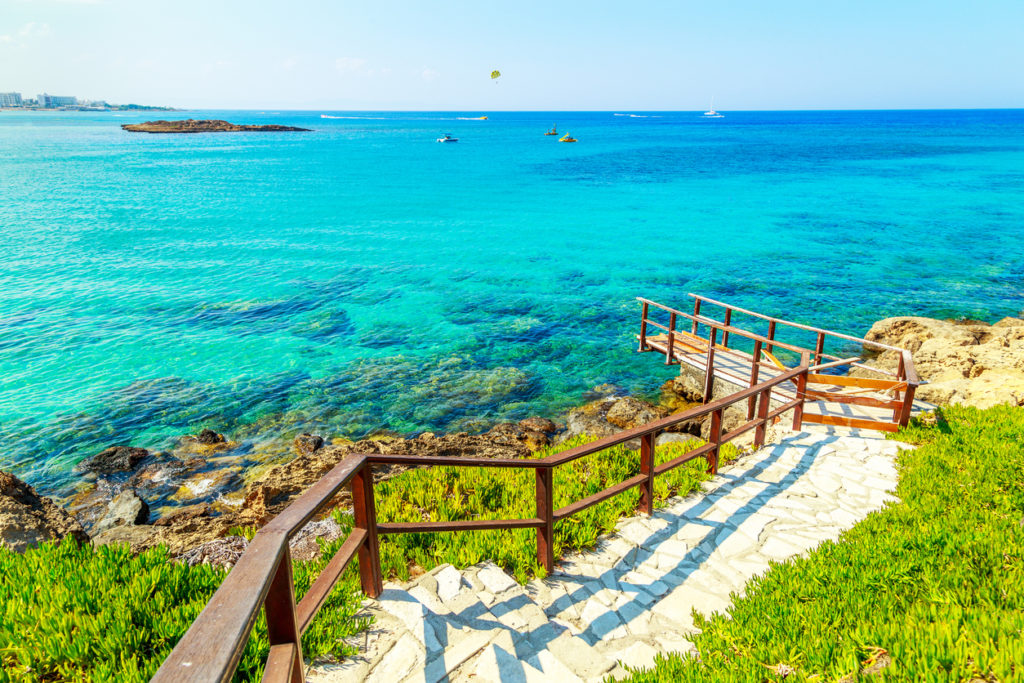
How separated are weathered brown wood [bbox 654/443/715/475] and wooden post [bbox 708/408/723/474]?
3.2 inches

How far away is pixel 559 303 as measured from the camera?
1005 inches

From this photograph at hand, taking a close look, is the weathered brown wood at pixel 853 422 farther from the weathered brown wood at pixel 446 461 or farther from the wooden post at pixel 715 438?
the weathered brown wood at pixel 446 461

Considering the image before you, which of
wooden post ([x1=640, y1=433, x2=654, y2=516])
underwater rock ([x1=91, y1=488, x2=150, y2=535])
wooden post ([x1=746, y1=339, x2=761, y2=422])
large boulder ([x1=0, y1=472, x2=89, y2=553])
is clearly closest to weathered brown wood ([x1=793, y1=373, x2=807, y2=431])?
wooden post ([x1=746, y1=339, x2=761, y2=422])

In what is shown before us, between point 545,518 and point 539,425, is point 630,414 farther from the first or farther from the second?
point 545,518

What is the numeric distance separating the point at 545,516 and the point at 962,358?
1596 centimetres

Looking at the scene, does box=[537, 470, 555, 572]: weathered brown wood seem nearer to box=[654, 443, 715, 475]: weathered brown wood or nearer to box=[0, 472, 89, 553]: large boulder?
box=[654, 443, 715, 475]: weathered brown wood

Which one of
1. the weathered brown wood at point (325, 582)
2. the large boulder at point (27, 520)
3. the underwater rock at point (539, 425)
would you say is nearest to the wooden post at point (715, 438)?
the weathered brown wood at point (325, 582)

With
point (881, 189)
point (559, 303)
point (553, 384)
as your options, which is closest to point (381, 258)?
point (559, 303)

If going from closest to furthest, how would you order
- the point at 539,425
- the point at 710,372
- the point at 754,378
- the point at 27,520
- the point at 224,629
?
the point at 224,629
the point at 27,520
the point at 754,378
the point at 539,425
the point at 710,372

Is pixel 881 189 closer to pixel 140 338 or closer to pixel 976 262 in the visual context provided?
pixel 976 262

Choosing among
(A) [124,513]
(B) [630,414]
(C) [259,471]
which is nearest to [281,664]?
(A) [124,513]

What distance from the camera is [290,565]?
2895 mm

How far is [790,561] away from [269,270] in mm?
28817

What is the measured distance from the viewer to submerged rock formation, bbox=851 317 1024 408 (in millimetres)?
12953
